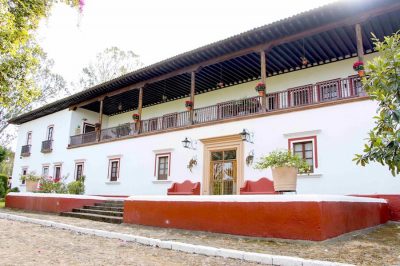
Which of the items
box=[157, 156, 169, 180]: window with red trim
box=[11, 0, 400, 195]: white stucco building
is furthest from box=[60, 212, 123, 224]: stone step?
box=[157, 156, 169, 180]: window with red trim

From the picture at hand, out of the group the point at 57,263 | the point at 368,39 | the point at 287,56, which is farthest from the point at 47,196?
the point at 368,39

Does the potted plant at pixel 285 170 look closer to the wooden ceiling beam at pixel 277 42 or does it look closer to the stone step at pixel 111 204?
the wooden ceiling beam at pixel 277 42

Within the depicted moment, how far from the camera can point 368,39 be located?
11242 millimetres

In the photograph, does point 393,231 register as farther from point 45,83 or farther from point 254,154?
point 45,83

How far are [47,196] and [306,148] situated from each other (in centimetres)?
1070

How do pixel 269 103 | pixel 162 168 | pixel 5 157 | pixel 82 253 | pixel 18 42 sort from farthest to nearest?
pixel 5 157 < pixel 162 168 < pixel 269 103 < pixel 18 42 < pixel 82 253

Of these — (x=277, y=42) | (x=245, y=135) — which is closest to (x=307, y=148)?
(x=245, y=135)

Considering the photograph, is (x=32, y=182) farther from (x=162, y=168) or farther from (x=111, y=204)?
(x=162, y=168)

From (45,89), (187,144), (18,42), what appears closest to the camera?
(18,42)

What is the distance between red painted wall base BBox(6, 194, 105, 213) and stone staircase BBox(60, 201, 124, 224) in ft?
0.85

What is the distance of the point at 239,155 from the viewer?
11727 millimetres

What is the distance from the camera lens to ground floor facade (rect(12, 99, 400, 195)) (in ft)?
30.5

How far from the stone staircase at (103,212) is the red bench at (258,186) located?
→ 3.99m

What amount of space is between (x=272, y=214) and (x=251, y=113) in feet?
18.9
